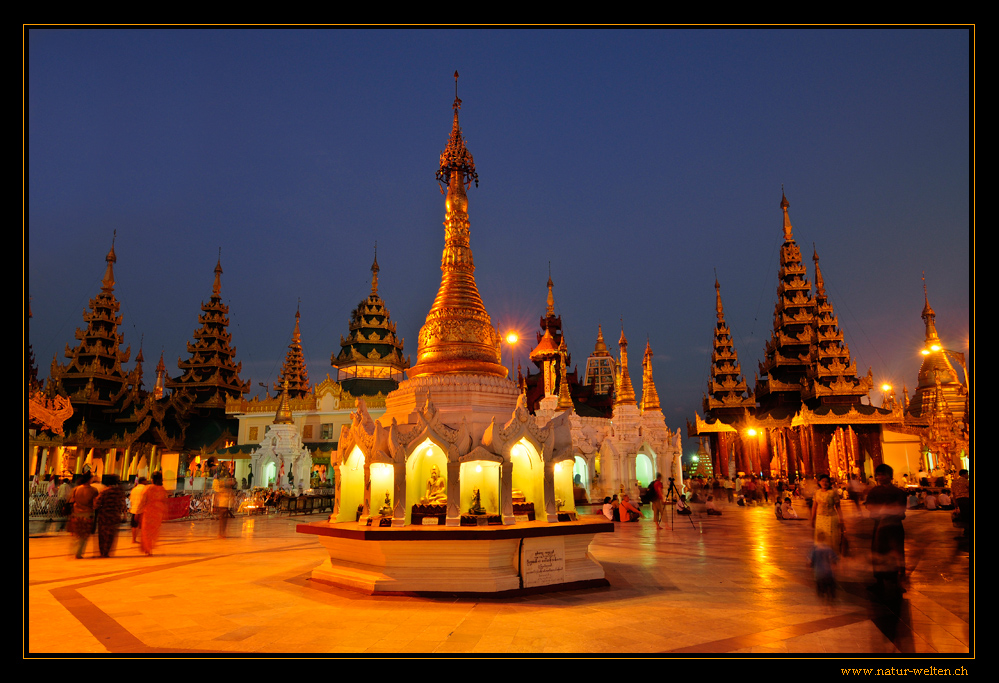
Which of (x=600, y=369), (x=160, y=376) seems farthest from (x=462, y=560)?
(x=160, y=376)

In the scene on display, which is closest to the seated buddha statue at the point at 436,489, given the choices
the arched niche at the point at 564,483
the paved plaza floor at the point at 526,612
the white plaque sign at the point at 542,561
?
the white plaque sign at the point at 542,561

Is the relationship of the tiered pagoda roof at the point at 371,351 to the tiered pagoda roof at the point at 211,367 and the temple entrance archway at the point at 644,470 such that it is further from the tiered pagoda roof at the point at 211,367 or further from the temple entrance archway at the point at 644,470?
the temple entrance archway at the point at 644,470

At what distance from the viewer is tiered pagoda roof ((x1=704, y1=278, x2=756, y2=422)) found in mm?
56359

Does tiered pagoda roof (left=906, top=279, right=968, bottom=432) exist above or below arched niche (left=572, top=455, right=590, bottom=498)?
above

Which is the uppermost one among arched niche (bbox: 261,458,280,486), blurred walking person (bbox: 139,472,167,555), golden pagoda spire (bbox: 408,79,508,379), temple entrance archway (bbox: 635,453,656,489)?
golden pagoda spire (bbox: 408,79,508,379)

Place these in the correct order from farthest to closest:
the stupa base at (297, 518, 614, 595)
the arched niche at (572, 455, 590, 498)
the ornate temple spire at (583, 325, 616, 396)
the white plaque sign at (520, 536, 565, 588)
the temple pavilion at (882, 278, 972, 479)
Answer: the ornate temple spire at (583, 325, 616, 396)
the arched niche at (572, 455, 590, 498)
the temple pavilion at (882, 278, 972, 479)
the white plaque sign at (520, 536, 565, 588)
the stupa base at (297, 518, 614, 595)

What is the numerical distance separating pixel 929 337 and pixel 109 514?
55156mm

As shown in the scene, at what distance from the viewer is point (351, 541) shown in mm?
9852

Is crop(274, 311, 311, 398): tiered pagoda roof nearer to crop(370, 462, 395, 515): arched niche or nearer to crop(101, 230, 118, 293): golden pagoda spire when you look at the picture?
crop(101, 230, 118, 293): golden pagoda spire

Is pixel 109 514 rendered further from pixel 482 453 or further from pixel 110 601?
pixel 482 453

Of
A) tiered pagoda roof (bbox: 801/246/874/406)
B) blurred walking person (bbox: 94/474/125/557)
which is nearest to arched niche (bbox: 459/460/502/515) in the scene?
blurred walking person (bbox: 94/474/125/557)

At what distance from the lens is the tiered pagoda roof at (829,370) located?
153 feet

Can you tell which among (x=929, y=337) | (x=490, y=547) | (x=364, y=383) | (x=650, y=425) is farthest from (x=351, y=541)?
(x=929, y=337)

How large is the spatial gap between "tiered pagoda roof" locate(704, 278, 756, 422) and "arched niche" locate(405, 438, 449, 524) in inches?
1959
